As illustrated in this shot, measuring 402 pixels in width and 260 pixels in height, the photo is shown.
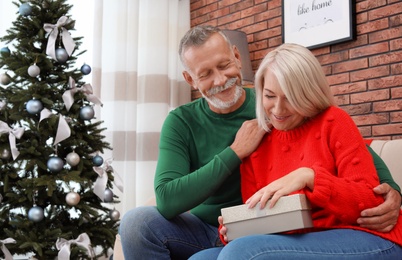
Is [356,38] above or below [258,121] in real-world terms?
above

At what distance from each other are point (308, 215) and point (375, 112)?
1.95m

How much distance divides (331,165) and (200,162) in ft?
1.80

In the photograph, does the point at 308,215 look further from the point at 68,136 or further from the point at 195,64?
the point at 68,136

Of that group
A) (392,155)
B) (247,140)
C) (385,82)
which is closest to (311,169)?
(247,140)

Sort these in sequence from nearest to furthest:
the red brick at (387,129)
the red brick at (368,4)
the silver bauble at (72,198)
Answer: the silver bauble at (72,198) → the red brick at (387,129) → the red brick at (368,4)

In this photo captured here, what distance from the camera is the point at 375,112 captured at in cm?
310

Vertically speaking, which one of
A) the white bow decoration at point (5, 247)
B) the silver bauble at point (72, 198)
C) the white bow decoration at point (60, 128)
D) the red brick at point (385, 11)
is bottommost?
the white bow decoration at point (5, 247)

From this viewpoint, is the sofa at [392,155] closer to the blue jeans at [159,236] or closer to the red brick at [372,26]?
the blue jeans at [159,236]

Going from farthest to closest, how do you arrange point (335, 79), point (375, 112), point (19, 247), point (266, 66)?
point (335, 79)
point (375, 112)
point (19, 247)
point (266, 66)

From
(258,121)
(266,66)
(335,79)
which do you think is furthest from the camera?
(335,79)

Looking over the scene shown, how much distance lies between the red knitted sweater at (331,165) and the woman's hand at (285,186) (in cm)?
2

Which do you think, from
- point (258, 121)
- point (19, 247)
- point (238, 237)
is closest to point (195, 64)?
point (258, 121)

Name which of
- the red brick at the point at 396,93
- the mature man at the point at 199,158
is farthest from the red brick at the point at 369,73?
the mature man at the point at 199,158

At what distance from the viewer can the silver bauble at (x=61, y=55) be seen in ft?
8.97
